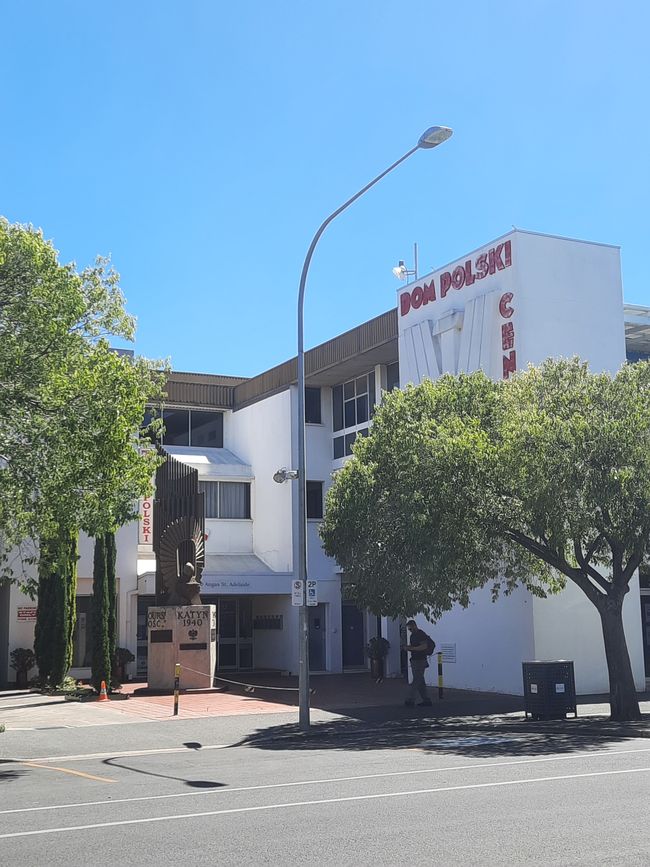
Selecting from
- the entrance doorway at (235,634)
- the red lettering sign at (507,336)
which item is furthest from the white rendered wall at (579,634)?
the entrance doorway at (235,634)

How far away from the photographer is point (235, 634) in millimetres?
36281

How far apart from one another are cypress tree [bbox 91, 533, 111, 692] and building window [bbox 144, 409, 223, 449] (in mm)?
11029

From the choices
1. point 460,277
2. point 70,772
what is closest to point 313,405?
point 460,277

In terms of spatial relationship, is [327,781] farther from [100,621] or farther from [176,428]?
[176,428]

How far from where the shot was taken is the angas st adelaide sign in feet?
84.3

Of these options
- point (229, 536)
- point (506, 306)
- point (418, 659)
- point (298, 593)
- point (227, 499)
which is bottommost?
point (418, 659)

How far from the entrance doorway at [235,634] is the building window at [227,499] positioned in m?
3.05

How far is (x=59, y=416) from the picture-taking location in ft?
49.2

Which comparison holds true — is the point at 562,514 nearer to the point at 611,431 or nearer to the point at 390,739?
the point at 611,431

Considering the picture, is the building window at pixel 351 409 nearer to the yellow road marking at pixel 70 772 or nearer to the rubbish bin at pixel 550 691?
the rubbish bin at pixel 550 691

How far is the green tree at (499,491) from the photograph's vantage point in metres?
18.1

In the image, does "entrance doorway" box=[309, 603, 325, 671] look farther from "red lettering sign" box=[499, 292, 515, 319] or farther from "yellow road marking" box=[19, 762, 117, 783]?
"yellow road marking" box=[19, 762, 117, 783]

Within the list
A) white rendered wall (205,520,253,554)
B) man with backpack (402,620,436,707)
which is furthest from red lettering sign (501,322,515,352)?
white rendered wall (205,520,253,554)

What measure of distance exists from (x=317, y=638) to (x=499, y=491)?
17706 millimetres
